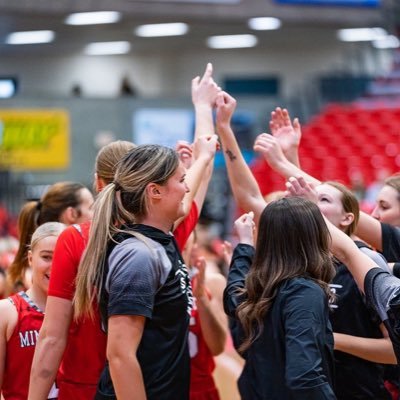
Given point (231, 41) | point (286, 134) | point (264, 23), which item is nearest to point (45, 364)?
point (286, 134)

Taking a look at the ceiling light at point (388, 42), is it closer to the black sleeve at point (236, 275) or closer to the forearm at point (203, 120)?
the forearm at point (203, 120)

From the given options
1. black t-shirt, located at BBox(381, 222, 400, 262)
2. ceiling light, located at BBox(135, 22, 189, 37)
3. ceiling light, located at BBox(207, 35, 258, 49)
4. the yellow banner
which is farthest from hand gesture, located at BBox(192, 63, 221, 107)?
ceiling light, located at BBox(207, 35, 258, 49)

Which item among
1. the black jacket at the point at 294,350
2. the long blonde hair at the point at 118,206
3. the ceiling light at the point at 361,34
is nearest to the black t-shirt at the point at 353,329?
the black jacket at the point at 294,350

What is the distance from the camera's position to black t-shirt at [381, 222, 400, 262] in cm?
367

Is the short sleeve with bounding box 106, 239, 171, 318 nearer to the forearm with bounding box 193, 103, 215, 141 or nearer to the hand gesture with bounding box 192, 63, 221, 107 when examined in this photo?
the forearm with bounding box 193, 103, 215, 141

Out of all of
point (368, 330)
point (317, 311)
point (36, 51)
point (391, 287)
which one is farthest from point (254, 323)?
point (36, 51)

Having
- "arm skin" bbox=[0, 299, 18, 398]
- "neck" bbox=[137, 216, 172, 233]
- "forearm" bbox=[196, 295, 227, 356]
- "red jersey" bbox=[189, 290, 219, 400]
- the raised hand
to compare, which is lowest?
"red jersey" bbox=[189, 290, 219, 400]

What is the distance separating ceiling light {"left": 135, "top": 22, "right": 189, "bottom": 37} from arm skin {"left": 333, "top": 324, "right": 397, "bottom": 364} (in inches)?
638

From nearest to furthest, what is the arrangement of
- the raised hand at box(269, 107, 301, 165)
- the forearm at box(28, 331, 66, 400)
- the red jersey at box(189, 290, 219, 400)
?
the forearm at box(28, 331, 66, 400), the raised hand at box(269, 107, 301, 165), the red jersey at box(189, 290, 219, 400)

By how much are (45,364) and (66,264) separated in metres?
0.34

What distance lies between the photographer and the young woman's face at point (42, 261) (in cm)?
360

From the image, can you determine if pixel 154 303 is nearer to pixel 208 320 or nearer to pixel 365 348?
pixel 365 348

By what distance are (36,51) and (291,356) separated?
65.3 ft

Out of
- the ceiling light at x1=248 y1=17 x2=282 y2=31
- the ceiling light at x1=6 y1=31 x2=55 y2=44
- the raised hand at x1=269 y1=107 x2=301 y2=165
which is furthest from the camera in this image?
the ceiling light at x1=6 y1=31 x2=55 y2=44
